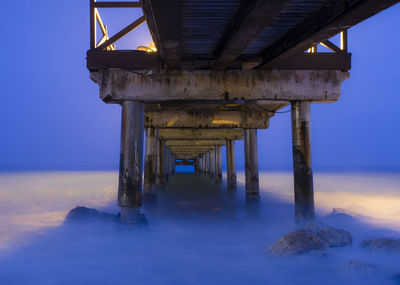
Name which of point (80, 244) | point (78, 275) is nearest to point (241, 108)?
point (80, 244)

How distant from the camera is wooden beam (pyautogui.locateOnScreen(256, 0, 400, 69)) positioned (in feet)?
13.0

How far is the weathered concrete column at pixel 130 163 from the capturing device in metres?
7.19

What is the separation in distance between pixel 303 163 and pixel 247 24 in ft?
13.2

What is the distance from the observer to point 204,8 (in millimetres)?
4434

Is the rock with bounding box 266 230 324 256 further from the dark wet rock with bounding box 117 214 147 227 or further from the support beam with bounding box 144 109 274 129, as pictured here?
the support beam with bounding box 144 109 274 129

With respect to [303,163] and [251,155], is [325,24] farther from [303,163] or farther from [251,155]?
[251,155]

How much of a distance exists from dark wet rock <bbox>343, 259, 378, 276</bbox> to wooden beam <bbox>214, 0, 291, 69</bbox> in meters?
3.82

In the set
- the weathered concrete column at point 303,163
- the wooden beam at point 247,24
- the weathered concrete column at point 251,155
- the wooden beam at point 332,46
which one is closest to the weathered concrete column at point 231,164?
the weathered concrete column at point 251,155

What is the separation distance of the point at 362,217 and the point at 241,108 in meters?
5.65

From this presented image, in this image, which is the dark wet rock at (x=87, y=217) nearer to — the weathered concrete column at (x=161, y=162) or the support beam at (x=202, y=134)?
the support beam at (x=202, y=134)

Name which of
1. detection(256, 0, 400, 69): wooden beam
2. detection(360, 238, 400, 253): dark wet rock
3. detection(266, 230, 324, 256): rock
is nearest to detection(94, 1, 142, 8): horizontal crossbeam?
detection(256, 0, 400, 69): wooden beam

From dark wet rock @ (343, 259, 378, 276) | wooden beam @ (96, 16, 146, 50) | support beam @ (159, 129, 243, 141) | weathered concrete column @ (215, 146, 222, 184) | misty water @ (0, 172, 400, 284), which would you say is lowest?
misty water @ (0, 172, 400, 284)

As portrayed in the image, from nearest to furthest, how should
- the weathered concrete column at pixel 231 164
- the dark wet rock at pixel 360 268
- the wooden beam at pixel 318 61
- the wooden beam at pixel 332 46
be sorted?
the dark wet rock at pixel 360 268 < the wooden beam at pixel 332 46 < the wooden beam at pixel 318 61 < the weathered concrete column at pixel 231 164

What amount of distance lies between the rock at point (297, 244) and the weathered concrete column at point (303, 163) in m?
1.62
